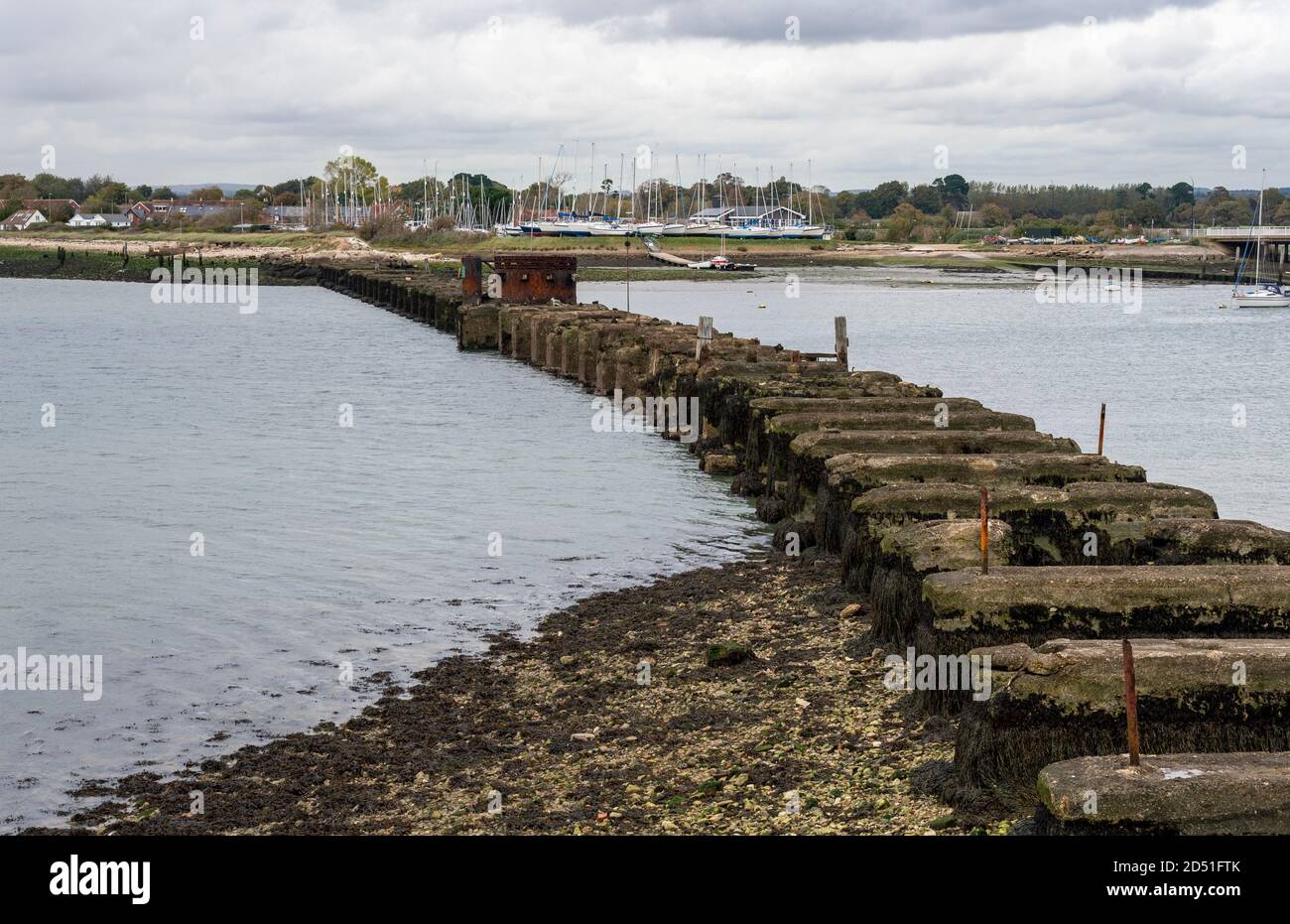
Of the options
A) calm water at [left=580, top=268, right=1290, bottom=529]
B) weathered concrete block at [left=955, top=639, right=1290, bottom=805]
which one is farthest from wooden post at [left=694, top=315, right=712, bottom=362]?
weathered concrete block at [left=955, top=639, right=1290, bottom=805]

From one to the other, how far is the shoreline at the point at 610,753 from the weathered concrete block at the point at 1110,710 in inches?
17.3

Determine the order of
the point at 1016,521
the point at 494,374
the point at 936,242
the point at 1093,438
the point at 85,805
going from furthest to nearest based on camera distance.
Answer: the point at 936,242 < the point at 494,374 < the point at 1093,438 < the point at 1016,521 < the point at 85,805

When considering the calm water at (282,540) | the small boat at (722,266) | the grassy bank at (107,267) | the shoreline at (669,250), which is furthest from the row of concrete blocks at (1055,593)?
the small boat at (722,266)

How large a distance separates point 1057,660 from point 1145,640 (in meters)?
0.94

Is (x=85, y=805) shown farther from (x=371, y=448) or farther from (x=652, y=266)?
(x=652, y=266)

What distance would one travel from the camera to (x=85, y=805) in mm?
10578

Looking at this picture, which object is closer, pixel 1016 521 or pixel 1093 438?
pixel 1016 521

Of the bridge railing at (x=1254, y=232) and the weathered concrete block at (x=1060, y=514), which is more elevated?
the bridge railing at (x=1254, y=232)

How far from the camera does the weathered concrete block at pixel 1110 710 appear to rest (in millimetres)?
9148

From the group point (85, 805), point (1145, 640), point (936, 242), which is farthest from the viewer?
point (936, 242)

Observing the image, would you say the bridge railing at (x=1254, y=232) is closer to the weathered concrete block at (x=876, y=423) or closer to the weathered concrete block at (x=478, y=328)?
the weathered concrete block at (x=478, y=328)

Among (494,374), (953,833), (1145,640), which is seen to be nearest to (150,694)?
(953,833)

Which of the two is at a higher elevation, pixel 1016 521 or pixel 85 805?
pixel 1016 521

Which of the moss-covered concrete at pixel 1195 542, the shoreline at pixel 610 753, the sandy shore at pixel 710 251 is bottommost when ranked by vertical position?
the shoreline at pixel 610 753
